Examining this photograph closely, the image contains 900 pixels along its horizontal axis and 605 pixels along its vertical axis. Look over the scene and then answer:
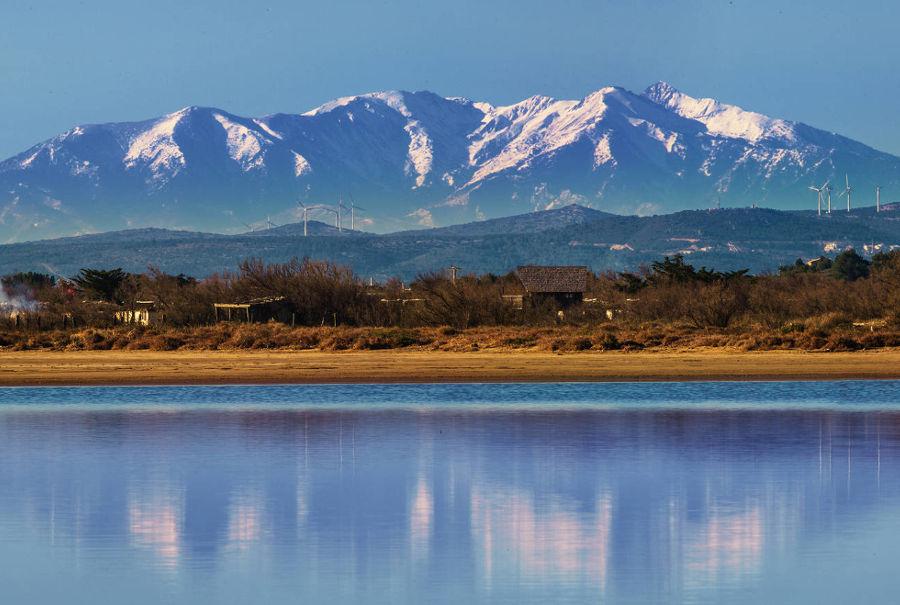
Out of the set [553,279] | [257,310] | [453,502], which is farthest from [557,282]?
[453,502]

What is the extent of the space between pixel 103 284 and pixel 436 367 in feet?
114

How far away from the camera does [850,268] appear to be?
365 ft

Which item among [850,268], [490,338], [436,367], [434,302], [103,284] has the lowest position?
[436,367]

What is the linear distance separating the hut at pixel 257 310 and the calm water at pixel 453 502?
29054 mm

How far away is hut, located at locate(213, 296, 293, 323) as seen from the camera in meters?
63.0

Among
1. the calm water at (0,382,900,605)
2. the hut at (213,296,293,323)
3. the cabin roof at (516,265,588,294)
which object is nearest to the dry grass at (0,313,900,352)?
the hut at (213,296,293,323)

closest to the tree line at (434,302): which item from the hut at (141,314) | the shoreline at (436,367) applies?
the hut at (141,314)

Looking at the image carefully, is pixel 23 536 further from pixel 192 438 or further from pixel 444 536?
pixel 192 438

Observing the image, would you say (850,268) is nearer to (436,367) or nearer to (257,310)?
(257,310)

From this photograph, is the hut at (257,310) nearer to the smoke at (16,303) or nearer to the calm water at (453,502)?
the smoke at (16,303)

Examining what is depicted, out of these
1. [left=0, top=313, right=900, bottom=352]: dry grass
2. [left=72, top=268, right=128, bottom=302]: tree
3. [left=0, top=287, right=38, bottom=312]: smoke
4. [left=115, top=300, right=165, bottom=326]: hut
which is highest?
[left=72, top=268, right=128, bottom=302]: tree

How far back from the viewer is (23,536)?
17984 mm

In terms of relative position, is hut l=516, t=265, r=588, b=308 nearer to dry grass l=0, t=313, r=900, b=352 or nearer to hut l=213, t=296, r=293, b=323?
hut l=213, t=296, r=293, b=323

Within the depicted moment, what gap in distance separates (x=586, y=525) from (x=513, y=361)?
87.4 ft
